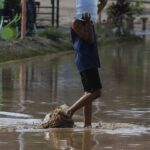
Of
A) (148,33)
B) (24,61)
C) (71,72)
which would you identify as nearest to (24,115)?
(71,72)

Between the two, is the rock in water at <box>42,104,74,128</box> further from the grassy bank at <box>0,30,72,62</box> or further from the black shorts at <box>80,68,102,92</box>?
the grassy bank at <box>0,30,72,62</box>

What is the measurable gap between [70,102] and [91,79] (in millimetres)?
2863

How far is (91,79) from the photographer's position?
29.5 ft

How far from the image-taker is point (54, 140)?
26.7 ft

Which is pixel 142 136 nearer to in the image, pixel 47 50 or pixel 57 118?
pixel 57 118

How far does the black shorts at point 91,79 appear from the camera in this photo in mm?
8961

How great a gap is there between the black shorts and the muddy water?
534 millimetres

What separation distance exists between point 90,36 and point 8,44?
11051 mm

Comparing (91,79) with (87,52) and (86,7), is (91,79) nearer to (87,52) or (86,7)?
(87,52)

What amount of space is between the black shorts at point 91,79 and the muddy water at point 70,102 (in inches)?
21.0

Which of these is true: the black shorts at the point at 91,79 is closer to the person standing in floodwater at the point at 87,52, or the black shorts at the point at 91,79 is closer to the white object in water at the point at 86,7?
the person standing in floodwater at the point at 87,52

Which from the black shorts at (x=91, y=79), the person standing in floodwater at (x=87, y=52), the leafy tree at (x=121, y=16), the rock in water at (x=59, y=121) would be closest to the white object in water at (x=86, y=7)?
the person standing in floodwater at (x=87, y=52)

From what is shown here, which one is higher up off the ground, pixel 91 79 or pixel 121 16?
pixel 91 79

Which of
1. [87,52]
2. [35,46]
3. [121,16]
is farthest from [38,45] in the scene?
Result: [87,52]
